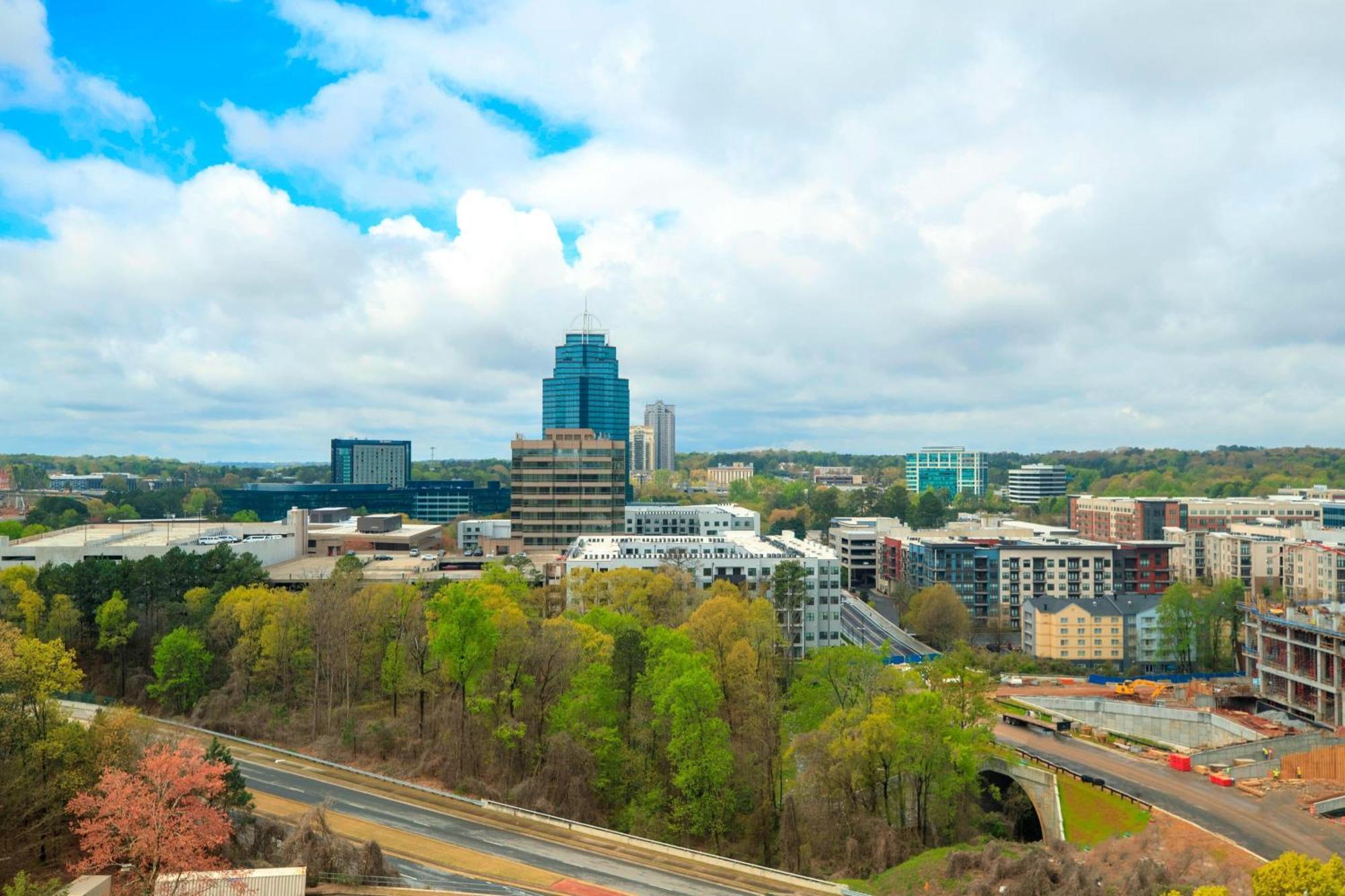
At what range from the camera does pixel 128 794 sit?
3512cm

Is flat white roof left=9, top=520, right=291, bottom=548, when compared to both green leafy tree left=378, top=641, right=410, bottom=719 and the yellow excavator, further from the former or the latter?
the yellow excavator

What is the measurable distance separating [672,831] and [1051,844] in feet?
60.7

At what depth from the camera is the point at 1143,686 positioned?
78.2 m

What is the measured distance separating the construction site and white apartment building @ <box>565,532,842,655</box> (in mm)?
15958

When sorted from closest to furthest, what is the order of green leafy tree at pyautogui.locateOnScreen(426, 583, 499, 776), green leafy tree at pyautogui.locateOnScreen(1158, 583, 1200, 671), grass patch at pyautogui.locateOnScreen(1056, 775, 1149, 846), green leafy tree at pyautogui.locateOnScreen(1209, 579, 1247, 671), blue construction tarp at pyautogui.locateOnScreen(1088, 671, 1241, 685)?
grass patch at pyautogui.locateOnScreen(1056, 775, 1149, 846)
green leafy tree at pyautogui.locateOnScreen(426, 583, 499, 776)
blue construction tarp at pyautogui.locateOnScreen(1088, 671, 1241, 685)
green leafy tree at pyautogui.locateOnScreen(1158, 583, 1200, 671)
green leafy tree at pyautogui.locateOnScreen(1209, 579, 1247, 671)

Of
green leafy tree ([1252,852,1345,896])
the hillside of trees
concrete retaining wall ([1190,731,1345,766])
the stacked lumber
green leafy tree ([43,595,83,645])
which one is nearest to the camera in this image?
green leafy tree ([1252,852,1345,896])

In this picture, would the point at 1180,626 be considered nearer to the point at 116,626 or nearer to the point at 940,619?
the point at 940,619

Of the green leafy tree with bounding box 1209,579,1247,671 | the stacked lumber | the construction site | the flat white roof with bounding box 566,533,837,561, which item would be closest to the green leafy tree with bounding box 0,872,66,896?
the construction site

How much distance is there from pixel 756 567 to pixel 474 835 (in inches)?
1859

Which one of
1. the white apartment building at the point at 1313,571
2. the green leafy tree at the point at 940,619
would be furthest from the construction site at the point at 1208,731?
the white apartment building at the point at 1313,571

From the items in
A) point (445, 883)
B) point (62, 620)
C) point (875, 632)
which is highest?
point (62, 620)

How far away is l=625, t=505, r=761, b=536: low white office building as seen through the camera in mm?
131625

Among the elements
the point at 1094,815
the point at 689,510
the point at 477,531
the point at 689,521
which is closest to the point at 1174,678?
the point at 1094,815

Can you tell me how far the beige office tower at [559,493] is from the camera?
12356cm
